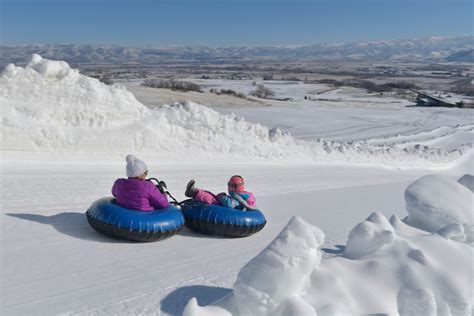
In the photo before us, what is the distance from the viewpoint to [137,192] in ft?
21.1

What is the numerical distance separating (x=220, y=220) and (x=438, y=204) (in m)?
2.80

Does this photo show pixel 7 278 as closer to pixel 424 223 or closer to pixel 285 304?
pixel 285 304

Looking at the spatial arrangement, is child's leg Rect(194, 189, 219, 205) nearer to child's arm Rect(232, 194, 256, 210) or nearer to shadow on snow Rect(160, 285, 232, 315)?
child's arm Rect(232, 194, 256, 210)

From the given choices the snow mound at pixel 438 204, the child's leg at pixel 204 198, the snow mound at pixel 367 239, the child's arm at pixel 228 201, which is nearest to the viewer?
the snow mound at pixel 367 239

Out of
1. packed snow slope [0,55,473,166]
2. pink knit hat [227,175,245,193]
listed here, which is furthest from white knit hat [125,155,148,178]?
packed snow slope [0,55,473,166]

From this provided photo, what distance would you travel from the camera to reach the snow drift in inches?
159

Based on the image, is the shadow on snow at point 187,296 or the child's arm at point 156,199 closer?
the shadow on snow at point 187,296

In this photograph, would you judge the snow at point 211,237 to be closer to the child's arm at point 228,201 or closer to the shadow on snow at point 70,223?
the shadow on snow at point 70,223

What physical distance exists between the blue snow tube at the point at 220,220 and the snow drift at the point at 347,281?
2.16m

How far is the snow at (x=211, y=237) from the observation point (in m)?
4.27

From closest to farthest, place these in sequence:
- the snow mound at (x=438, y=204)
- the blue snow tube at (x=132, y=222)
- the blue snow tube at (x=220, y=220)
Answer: the blue snow tube at (x=132, y=222), the snow mound at (x=438, y=204), the blue snow tube at (x=220, y=220)

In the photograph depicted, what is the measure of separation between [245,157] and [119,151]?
320 centimetres

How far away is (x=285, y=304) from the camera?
3.97 m

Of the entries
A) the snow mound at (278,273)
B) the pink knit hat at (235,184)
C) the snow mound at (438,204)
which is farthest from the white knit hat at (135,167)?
the snow mound at (438,204)
